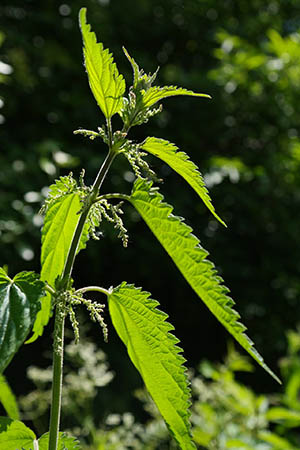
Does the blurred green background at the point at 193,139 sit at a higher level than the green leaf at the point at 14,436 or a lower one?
higher

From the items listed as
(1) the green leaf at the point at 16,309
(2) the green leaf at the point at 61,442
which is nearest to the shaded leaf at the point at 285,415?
(2) the green leaf at the point at 61,442

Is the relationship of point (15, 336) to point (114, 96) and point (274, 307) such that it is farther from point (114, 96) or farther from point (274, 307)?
point (274, 307)

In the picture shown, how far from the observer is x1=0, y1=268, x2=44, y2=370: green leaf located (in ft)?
1.34

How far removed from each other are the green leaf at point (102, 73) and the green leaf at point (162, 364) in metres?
0.17

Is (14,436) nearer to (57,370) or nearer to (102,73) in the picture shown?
(57,370)

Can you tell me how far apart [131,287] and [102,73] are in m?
0.18

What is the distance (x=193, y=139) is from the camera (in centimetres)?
311

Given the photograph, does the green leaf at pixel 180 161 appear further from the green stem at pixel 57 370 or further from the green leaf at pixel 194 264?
the green stem at pixel 57 370

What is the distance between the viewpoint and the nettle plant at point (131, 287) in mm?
453

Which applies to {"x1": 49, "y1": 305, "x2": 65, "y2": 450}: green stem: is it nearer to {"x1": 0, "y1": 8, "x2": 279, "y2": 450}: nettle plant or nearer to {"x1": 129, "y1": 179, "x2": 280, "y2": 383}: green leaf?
{"x1": 0, "y1": 8, "x2": 279, "y2": 450}: nettle plant

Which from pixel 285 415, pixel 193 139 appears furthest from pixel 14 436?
pixel 193 139

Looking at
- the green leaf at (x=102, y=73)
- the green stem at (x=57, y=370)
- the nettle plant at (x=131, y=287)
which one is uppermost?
the green leaf at (x=102, y=73)

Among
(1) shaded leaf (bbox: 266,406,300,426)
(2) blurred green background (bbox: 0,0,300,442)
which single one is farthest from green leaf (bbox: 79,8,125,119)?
(2) blurred green background (bbox: 0,0,300,442)

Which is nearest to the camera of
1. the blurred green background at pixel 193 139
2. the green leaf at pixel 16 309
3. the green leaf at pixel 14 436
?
the green leaf at pixel 16 309
